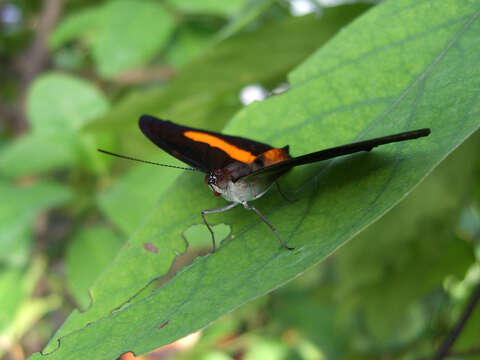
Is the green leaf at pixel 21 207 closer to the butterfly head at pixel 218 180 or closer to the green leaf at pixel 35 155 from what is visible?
the green leaf at pixel 35 155

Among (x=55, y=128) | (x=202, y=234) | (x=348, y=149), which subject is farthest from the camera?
(x=55, y=128)

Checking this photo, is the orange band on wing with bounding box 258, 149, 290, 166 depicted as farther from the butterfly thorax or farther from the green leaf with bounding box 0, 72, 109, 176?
the green leaf with bounding box 0, 72, 109, 176

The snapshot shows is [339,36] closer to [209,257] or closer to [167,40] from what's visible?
[209,257]

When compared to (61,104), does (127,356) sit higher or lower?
higher

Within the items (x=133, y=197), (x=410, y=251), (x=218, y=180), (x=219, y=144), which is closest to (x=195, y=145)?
(x=219, y=144)

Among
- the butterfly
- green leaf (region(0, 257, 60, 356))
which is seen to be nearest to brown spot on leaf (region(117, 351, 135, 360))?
the butterfly

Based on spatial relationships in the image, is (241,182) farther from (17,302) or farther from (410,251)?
(17,302)
